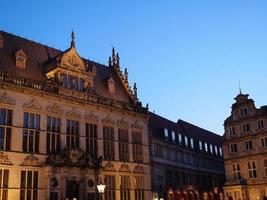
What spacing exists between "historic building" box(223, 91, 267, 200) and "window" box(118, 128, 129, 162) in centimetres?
1537

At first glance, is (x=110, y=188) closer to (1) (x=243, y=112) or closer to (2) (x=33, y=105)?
(2) (x=33, y=105)

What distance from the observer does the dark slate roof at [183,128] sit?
60906 mm

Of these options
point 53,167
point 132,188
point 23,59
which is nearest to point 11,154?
point 53,167

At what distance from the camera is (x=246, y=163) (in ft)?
166

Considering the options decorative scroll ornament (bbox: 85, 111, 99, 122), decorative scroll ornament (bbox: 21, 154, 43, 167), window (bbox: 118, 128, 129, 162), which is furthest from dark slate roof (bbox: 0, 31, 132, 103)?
decorative scroll ornament (bbox: 21, 154, 43, 167)

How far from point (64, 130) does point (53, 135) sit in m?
1.35

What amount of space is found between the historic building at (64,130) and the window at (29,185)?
8 cm

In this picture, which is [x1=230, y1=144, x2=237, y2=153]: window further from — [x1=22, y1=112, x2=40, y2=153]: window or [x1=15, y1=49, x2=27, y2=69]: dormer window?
[x1=15, y1=49, x2=27, y2=69]: dormer window

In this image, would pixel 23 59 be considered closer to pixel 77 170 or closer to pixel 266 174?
pixel 77 170

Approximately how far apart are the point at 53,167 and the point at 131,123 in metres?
12.8

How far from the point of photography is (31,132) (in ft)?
115

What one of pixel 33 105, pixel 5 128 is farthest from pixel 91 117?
pixel 5 128

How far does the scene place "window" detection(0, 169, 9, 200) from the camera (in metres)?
32.1

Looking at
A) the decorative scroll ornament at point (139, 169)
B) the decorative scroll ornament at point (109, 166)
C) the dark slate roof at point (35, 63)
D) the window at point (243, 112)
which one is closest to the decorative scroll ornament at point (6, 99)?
the dark slate roof at point (35, 63)
